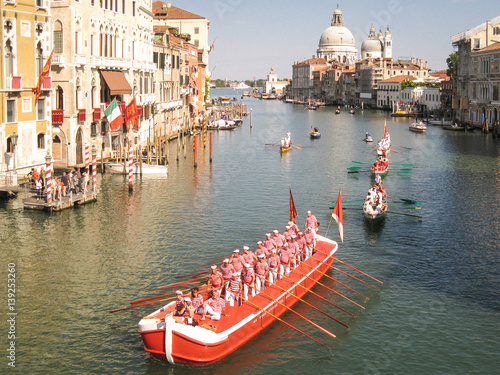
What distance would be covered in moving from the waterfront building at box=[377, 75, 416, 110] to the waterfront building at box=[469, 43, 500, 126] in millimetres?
54003

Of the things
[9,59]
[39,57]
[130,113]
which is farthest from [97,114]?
[9,59]

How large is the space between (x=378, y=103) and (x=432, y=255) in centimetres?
13294

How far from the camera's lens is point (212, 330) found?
16062 mm

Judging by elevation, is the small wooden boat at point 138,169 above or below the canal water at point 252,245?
above

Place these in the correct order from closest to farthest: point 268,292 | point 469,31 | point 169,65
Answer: point 268,292 → point 169,65 → point 469,31

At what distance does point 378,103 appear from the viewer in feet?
505

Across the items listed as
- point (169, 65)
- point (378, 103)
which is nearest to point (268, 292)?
point (169, 65)

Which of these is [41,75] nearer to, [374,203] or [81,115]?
[81,115]

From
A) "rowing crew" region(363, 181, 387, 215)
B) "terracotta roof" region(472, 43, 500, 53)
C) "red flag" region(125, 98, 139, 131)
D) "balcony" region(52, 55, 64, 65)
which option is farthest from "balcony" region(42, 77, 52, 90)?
"terracotta roof" region(472, 43, 500, 53)

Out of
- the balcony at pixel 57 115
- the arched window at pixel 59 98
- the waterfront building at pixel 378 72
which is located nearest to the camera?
the balcony at pixel 57 115

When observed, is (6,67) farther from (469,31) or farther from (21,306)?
(469,31)

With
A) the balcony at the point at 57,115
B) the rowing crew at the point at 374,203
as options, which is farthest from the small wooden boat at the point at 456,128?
the balcony at the point at 57,115

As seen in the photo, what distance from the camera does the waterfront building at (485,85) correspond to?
Answer: 75188 mm

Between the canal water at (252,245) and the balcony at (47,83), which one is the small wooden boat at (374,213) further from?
the balcony at (47,83)
